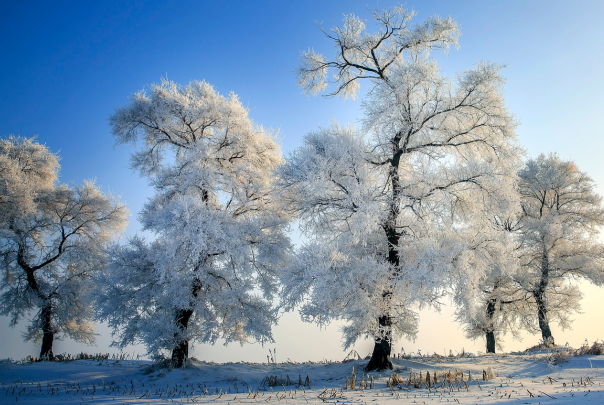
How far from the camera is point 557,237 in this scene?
706 inches

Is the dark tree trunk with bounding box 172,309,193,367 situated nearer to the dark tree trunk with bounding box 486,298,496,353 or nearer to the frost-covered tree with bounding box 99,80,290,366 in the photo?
the frost-covered tree with bounding box 99,80,290,366

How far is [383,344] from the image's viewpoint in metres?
11.4

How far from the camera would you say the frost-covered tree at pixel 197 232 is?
39.0 ft

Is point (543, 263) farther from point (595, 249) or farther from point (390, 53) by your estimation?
point (390, 53)

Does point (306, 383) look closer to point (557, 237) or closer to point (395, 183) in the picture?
point (395, 183)

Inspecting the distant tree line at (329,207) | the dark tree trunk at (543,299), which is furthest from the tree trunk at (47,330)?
the dark tree trunk at (543,299)

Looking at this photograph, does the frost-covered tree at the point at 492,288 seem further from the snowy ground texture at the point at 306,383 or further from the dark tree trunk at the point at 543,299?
the snowy ground texture at the point at 306,383

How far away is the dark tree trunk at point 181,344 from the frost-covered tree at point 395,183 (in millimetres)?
4434

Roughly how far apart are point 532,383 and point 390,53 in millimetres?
10976

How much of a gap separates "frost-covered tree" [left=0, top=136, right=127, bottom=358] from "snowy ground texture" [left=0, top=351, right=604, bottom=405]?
5.68 m

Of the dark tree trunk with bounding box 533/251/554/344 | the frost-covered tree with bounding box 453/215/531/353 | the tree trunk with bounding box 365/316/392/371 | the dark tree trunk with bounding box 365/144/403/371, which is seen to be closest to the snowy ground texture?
the tree trunk with bounding box 365/316/392/371

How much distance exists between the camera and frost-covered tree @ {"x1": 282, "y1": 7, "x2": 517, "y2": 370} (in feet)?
33.3

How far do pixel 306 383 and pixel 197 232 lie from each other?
218 inches

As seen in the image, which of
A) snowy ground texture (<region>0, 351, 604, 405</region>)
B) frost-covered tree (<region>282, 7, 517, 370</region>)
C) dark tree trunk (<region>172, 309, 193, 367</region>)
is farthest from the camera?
dark tree trunk (<region>172, 309, 193, 367</region>)
